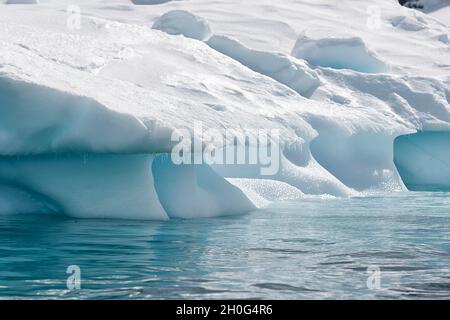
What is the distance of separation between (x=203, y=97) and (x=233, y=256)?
5.87 metres

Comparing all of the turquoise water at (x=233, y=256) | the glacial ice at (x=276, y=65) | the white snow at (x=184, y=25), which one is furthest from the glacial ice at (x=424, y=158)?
the turquoise water at (x=233, y=256)

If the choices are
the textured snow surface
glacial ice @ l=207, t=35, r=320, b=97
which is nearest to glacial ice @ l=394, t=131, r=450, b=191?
the textured snow surface

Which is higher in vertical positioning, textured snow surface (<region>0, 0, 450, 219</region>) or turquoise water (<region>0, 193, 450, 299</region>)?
textured snow surface (<region>0, 0, 450, 219</region>)

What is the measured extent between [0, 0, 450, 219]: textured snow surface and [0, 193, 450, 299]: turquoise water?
52cm

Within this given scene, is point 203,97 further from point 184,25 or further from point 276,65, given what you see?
point 184,25

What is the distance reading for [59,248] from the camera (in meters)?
7.80

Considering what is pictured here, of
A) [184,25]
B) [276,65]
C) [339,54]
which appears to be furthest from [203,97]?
[339,54]

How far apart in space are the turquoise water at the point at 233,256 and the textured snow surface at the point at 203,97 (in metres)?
Answer: 0.52

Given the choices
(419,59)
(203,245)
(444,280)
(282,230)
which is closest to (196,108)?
(282,230)

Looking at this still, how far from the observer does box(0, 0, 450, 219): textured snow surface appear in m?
9.33

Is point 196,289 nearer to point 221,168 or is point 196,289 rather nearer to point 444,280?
point 444,280

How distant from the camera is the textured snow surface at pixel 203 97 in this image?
933 centimetres

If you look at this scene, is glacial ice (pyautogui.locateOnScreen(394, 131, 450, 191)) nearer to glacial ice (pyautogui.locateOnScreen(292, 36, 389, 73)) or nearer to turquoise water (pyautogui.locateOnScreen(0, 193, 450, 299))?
glacial ice (pyautogui.locateOnScreen(292, 36, 389, 73))

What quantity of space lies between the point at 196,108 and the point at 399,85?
915 cm
